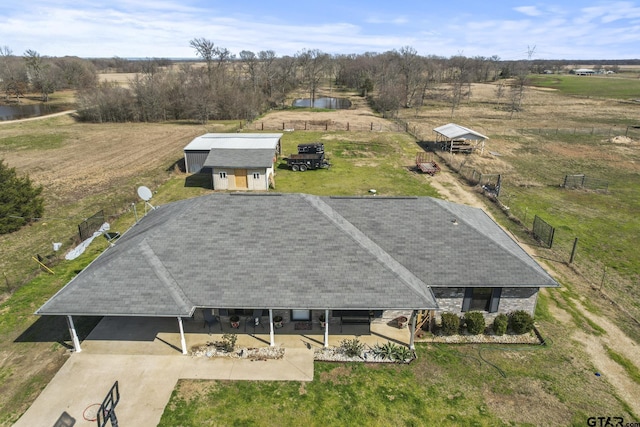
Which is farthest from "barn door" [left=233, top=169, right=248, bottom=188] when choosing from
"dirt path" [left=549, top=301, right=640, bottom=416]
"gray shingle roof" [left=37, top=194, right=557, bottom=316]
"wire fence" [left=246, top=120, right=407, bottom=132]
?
"wire fence" [left=246, top=120, right=407, bottom=132]

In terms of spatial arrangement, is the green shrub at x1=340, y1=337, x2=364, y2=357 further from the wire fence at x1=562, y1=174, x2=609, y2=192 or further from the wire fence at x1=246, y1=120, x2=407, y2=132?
the wire fence at x1=246, y1=120, x2=407, y2=132

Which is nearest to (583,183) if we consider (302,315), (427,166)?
(427,166)

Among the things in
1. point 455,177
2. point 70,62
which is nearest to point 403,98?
point 455,177

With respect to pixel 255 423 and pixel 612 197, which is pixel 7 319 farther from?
pixel 612 197

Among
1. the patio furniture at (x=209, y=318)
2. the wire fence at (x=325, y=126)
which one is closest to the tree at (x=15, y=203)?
the patio furniture at (x=209, y=318)

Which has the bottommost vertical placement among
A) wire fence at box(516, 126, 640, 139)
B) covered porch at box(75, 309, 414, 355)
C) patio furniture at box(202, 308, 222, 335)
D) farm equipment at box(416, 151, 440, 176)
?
covered porch at box(75, 309, 414, 355)

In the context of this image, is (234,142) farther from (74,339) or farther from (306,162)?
(74,339)
